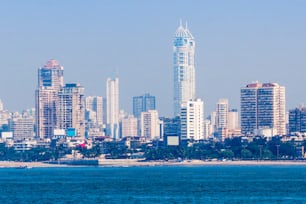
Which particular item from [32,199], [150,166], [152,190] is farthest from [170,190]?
[150,166]

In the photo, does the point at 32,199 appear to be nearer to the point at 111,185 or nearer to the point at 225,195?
the point at 225,195

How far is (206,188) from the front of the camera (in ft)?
298

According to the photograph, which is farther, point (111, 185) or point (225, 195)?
point (111, 185)

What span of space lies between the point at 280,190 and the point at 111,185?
1803 centimetres

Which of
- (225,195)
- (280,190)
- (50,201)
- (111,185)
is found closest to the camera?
(50,201)

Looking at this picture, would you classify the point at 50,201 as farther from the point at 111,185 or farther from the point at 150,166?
the point at 150,166

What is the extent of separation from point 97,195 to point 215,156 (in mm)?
118802

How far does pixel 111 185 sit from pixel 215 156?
3992 inches

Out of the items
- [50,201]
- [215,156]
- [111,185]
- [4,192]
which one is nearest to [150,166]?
[215,156]

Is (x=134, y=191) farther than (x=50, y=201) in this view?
Yes

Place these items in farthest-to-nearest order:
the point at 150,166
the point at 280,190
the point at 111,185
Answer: the point at 150,166 → the point at 111,185 → the point at 280,190

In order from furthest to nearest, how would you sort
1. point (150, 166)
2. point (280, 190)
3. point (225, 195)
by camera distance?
point (150, 166), point (280, 190), point (225, 195)

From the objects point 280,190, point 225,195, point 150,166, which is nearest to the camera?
point 225,195

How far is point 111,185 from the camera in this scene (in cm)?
9938
